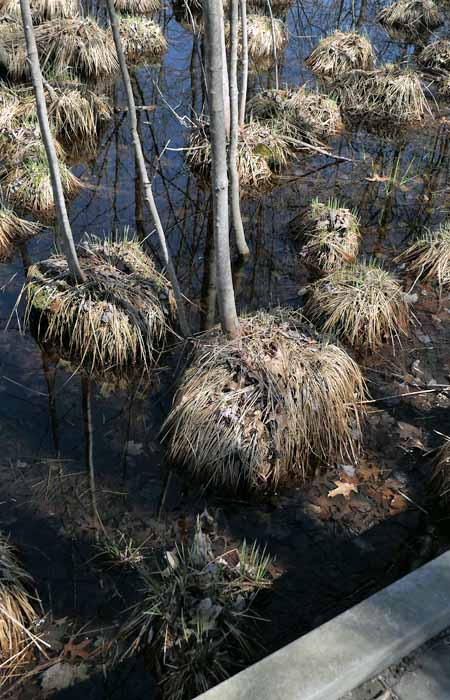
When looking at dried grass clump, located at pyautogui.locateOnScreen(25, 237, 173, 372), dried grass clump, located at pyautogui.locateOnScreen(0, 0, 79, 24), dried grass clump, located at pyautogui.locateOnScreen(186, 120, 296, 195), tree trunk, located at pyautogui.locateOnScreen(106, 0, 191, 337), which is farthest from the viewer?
dried grass clump, located at pyautogui.locateOnScreen(0, 0, 79, 24)

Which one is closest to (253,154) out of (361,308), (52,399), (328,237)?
(328,237)

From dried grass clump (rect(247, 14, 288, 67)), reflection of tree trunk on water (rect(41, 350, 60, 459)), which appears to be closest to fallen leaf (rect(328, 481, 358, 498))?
reflection of tree trunk on water (rect(41, 350, 60, 459))

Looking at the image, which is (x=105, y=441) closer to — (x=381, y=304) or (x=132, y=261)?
(x=132, y=261)

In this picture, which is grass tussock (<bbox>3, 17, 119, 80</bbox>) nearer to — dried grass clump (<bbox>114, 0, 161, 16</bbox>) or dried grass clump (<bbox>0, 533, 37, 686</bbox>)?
dried grass clump (<bbox>114, 0, 161, 16</bbox>)

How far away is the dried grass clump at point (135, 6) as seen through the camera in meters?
14.4

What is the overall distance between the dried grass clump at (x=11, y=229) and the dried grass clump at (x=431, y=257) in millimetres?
4286

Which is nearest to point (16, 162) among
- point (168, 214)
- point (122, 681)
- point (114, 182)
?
point (114, 182)

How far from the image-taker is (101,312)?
20.9 ft

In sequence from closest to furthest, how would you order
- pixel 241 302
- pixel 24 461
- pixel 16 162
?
pixel 24 461 < pixel 241 302 < pixel 16 162

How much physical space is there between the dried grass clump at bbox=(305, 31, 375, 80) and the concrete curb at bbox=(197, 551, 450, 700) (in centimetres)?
1106

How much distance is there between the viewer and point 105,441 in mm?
5676

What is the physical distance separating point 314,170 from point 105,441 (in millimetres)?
5879

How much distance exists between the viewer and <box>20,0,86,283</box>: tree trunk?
5219 mm

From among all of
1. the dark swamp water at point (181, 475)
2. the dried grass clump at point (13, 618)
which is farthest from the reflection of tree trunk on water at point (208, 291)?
the dried grass clump at point (13, 618)
